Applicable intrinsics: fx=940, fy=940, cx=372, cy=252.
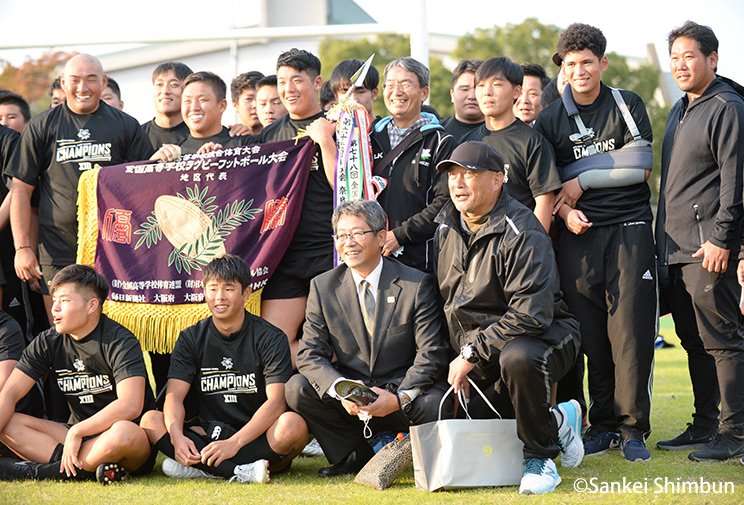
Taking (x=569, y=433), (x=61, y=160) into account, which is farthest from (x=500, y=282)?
(x=61, y=160)

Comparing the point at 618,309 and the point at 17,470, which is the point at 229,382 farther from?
the point at 618,309

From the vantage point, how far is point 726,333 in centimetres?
584

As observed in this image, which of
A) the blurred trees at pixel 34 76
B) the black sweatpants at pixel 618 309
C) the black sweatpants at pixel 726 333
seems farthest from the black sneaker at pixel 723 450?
the blurred trees at pixel 34 76

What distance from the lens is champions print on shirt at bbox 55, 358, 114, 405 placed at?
5746 millimetres

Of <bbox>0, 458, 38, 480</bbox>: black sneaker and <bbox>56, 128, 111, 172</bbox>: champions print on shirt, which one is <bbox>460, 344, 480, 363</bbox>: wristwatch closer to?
<bbox>0, 458, 38, 480</bbox>: black sneaker

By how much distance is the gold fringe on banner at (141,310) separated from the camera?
21.2ft

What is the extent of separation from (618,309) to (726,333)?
0.67 meters

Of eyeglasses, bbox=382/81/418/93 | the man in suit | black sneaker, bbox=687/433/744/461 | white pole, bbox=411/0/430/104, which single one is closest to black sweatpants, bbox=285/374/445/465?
the man in suit

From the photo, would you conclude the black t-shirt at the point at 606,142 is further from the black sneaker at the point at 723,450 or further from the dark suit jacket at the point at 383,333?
the black sneaker at the point at 723,450

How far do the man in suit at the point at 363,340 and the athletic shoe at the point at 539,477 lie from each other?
0.68 m

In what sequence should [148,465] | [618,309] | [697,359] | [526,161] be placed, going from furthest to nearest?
[697,359], [526,161], [618,309], [148,465]

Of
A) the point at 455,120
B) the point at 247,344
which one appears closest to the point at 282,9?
the point at 455,120

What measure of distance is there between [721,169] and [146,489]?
3.93 meters

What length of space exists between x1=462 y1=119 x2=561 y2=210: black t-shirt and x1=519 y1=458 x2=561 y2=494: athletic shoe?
71.4 inches
